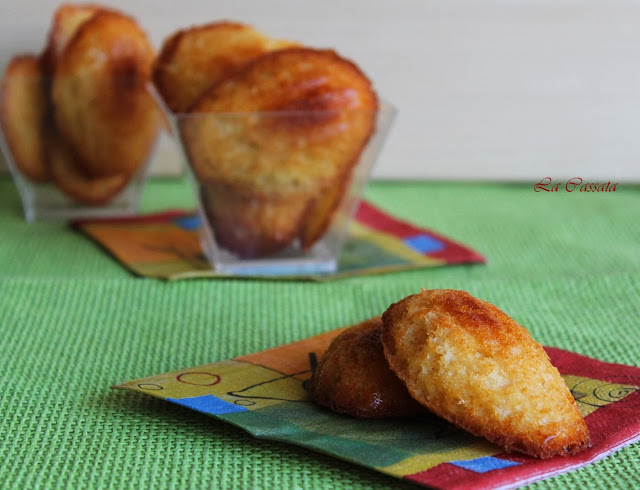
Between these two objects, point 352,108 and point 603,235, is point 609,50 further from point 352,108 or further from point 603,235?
point 352,108

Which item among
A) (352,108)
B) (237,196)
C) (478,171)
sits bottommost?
(478,171)

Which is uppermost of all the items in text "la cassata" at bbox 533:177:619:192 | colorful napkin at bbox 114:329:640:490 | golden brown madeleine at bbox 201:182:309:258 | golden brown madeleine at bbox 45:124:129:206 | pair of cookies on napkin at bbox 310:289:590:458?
pair of cookies on napkin at bbox 310:289:590:458

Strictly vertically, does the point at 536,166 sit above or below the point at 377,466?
below

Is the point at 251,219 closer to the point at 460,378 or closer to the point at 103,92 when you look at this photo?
the point at 103,92

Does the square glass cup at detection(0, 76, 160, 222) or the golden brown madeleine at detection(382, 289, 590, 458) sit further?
the square glass cup at detection(0, 76, 160, 222)

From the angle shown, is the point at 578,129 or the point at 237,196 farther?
the point at 578,129

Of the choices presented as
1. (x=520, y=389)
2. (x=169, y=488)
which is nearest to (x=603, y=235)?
(x=520, y=389)

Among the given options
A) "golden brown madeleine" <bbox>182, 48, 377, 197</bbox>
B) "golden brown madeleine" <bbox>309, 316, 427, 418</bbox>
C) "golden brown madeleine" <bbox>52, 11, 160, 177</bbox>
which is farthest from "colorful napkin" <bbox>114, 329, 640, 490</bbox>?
"golden brown madeleine" <bbox>52, 11, 160, 177</bbox>

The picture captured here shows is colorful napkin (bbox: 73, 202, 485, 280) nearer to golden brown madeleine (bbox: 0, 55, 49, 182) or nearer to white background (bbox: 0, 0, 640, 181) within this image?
golden brown madeleine (bbox: 0, 55, 49, 182)
